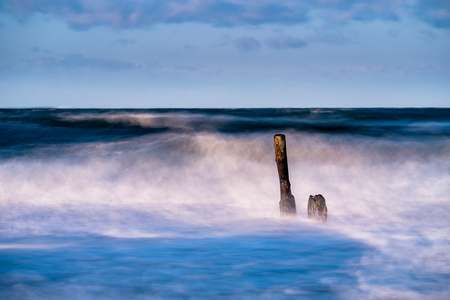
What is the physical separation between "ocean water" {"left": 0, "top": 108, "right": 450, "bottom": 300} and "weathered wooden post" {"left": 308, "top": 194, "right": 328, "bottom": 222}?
16cm

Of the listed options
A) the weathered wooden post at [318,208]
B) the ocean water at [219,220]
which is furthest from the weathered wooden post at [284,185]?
the weathered wooden post at [318,208]

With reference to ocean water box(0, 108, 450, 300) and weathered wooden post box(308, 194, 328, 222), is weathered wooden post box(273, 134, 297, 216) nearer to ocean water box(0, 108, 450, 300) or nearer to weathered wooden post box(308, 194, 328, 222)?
ocean water box(0, 108, 450, 300)

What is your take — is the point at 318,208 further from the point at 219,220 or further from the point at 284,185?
the point at 219,220

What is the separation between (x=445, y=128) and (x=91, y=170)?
15519 mm

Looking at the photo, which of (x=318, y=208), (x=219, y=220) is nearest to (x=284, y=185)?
(x=318, y=208)

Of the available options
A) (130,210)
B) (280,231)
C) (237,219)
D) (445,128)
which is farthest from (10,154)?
(445,128)

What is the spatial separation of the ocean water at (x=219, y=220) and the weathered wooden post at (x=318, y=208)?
0.51 ft

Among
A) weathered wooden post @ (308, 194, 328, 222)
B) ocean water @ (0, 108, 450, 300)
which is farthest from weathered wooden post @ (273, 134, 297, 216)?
weathered wooden post @ (308, 194, 328, 222)

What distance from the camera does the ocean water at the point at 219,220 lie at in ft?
17.5

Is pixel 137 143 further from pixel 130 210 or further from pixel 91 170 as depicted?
pixel 130 210

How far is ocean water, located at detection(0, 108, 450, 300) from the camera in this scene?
5.33m

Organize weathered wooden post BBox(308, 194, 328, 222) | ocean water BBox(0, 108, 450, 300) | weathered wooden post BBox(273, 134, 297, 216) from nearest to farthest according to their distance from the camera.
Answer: ocean water BBox(0, 108, 450, 300) → weathered wooden post BBox(308, 194, 328, 222) → weathered wooden post BBox(273, 134, 297, 216)

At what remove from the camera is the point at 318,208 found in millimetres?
7902

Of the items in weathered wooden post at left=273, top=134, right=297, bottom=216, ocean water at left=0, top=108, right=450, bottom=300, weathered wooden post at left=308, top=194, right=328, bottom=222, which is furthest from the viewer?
weathered wooden post at left=273, top=134, right=297, bottom=216
